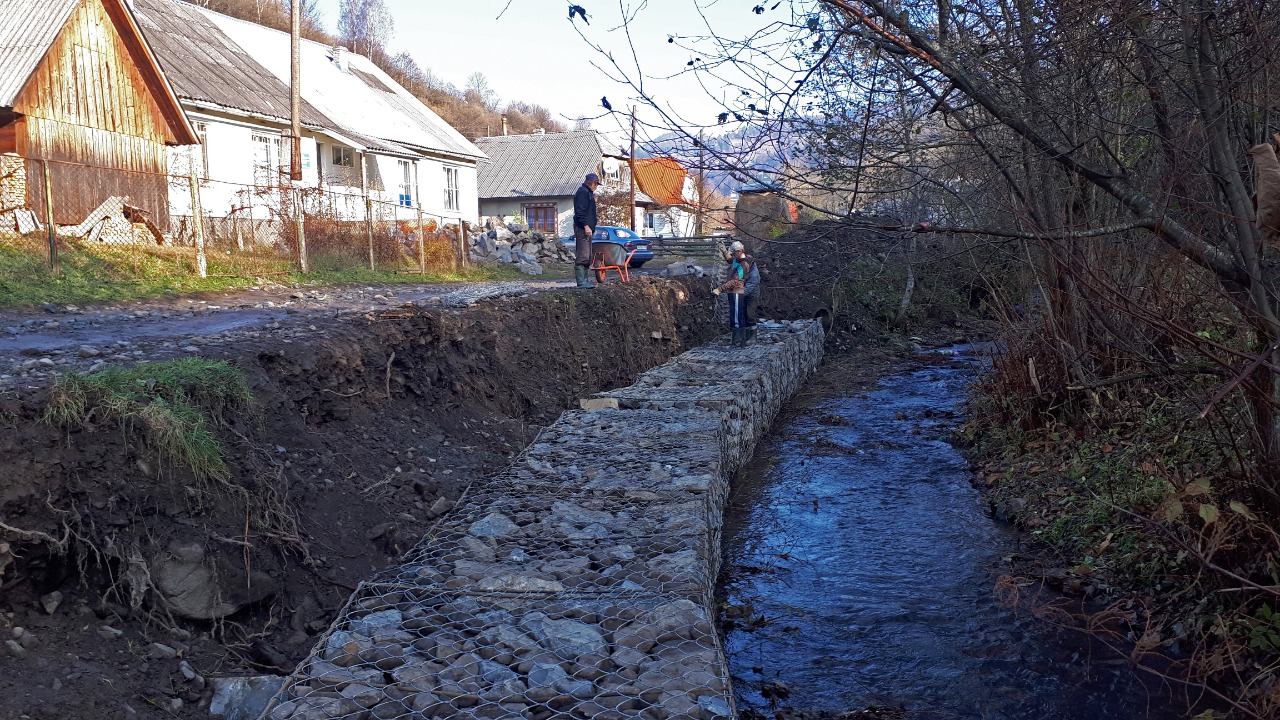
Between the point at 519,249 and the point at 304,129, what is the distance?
21.0 feet

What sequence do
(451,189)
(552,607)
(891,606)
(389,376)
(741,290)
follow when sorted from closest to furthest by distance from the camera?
(552,607), (891,606), (389,376), (741,290), (451,189)

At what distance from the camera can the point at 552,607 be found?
419 centimetres

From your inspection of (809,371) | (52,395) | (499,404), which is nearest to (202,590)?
(52,395)

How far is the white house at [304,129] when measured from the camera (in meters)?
19.7

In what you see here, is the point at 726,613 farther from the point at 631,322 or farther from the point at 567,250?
the point at 567,250

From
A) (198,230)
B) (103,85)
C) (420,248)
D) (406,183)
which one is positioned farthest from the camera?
(406,183)

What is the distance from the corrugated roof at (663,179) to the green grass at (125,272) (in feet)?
25.6

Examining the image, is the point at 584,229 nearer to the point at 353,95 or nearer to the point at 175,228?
the point at 175,228

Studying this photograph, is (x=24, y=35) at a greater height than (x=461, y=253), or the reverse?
(x=24, y=35)

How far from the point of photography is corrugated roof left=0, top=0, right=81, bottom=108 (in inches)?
578

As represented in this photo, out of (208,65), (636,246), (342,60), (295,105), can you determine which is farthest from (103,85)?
(342,60)

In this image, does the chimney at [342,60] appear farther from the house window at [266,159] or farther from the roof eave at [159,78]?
the roof eave at [159,78]

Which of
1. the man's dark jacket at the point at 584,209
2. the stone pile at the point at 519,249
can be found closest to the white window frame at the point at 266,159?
the stone pile at the point at 519,249

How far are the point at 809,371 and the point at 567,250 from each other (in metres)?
12.3
